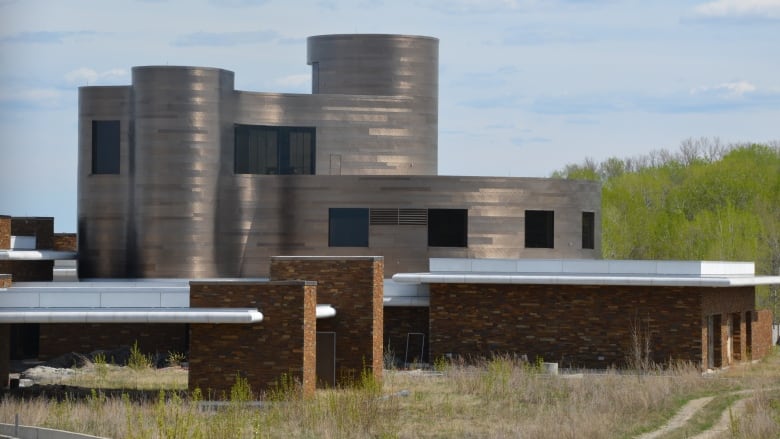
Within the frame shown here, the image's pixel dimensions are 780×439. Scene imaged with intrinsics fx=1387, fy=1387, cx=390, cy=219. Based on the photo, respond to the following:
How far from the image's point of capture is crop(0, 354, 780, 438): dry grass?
1118 inches

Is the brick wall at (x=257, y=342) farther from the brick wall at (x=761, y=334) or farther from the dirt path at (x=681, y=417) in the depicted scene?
the brick wall at (x=761, y=334)

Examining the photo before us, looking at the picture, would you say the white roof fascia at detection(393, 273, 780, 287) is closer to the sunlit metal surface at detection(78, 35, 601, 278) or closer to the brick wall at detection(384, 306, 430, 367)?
the brick wall at detection(384, 306, 430, 367)

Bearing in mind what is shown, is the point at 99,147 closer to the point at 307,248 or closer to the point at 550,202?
the point at 307,248

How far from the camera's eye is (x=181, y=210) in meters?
49.9

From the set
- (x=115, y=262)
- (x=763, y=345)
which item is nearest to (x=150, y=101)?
(x=115, y=262)

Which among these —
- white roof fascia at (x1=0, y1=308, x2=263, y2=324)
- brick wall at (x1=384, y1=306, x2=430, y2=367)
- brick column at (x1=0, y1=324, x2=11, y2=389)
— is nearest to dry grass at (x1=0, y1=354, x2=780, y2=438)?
white roof fascia at (x1=0, y1=308, x2=263, y2=324)

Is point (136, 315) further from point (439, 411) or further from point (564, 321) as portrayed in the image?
point (564, 321)

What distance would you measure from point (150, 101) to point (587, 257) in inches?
688

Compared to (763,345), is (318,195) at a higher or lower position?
higher

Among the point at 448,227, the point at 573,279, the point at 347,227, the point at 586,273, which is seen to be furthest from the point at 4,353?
the point at 586,273

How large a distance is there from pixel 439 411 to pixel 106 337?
59.0 feet

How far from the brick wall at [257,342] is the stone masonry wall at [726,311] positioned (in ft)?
49.0

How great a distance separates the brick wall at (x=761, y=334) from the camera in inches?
1991

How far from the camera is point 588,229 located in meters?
53.6
